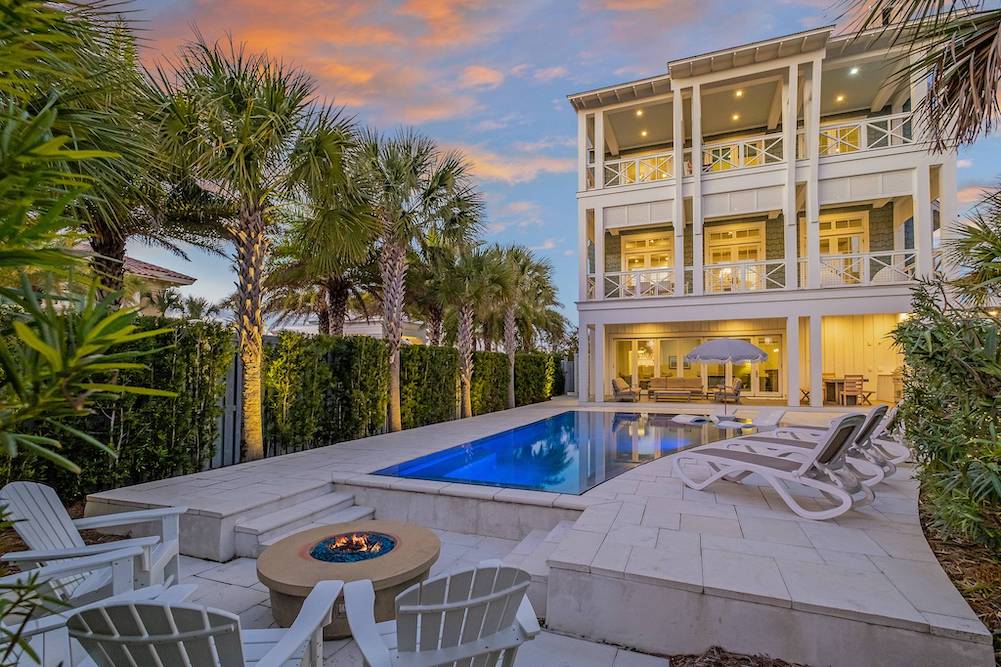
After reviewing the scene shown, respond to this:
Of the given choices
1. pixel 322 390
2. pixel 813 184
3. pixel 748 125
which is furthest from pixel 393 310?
pixel 748 125

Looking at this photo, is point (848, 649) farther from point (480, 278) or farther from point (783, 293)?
point (783, 293)

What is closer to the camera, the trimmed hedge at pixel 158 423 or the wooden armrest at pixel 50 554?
the wooden armrest at pixel 50 554

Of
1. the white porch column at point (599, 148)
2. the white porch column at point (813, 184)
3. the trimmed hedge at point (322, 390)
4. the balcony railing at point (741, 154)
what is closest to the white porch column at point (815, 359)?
the white porch column at point (813, 184)

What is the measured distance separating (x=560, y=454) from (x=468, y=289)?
6292mm

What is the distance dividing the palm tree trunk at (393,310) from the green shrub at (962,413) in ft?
29.4

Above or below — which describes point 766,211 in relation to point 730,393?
above

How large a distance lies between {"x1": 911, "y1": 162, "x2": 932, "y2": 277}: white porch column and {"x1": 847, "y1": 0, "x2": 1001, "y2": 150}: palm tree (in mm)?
13186

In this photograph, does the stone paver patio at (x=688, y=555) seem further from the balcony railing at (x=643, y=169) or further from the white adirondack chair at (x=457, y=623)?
the balcony railing at (x=643, y=169)

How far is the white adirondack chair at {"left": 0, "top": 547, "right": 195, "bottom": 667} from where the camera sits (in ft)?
7.30

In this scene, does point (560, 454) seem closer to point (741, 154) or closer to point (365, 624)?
point (365, 624)

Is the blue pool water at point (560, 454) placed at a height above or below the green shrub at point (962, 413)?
below

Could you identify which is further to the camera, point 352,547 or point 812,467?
point 812,467

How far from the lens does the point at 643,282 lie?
17609mm

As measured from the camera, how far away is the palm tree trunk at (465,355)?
566 inches
